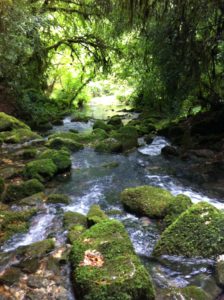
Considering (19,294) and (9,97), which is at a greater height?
(9,97)

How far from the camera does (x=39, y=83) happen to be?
14.3m

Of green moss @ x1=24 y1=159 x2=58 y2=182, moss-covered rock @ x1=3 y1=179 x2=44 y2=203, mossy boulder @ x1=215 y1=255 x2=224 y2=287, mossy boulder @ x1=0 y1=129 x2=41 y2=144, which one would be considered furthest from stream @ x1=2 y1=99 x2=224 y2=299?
mossy boulder @ x1=0 y1=129 x2=41 y2=144

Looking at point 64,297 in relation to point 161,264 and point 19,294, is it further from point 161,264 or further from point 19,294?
point 161,264

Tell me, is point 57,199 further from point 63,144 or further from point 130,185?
point 63,144

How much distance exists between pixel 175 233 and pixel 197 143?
504 centimetres

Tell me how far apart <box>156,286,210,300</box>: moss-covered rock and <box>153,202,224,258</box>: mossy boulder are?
0.63 metres

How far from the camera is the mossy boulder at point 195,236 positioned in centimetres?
403

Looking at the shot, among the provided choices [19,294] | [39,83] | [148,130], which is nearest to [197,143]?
[148,130]

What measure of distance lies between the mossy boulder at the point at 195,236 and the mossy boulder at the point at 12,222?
1.82 meters

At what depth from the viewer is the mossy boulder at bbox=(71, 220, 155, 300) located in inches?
127

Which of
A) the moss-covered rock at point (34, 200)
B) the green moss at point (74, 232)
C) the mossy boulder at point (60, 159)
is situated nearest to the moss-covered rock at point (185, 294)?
the green moss at point (74, 232)

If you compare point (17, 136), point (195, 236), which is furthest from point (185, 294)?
point (17, 136)

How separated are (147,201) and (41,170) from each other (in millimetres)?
2358

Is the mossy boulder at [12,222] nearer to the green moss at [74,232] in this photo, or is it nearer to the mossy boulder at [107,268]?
the green moss at [74,232]
